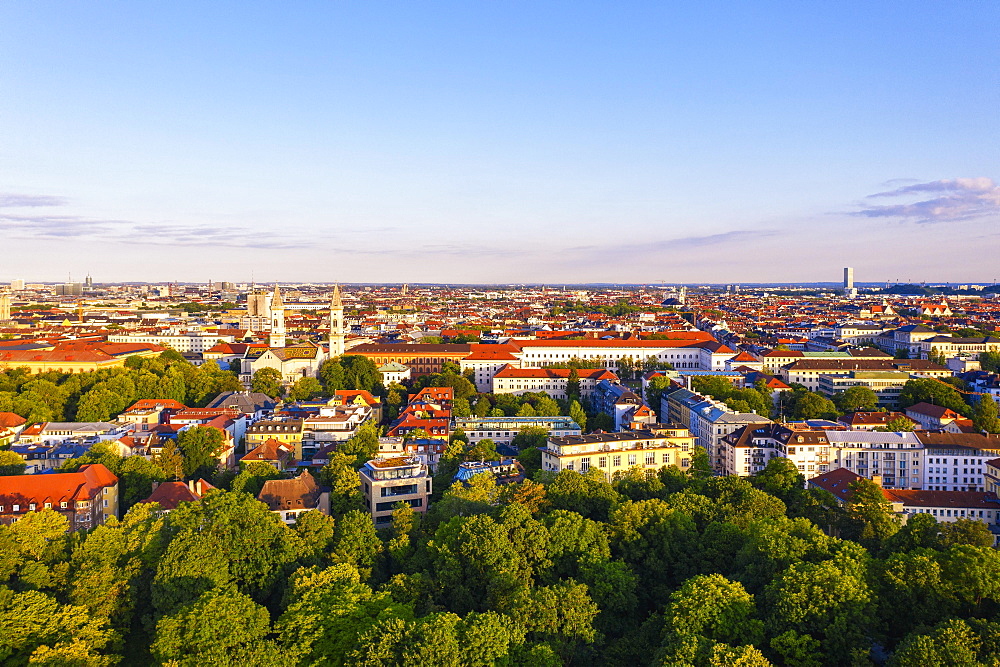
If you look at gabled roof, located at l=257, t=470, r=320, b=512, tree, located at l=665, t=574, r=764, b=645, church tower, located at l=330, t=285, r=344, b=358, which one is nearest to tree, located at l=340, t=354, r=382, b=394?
church tower, located at l=330, t=285, r=344, b=358

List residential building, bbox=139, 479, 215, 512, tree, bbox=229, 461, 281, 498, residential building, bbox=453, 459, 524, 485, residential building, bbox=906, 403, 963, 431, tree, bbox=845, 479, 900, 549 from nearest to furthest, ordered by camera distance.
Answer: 1. tree, bbox=845, 479, 900, 549
2. residential building, bbox=139, 479, 215, 512
3. tree, bbox=229, 461, 281, 498
4. residential building, bbox=453, 459, 524, 485
5. residential building, bbox=906, 403, 963, 431

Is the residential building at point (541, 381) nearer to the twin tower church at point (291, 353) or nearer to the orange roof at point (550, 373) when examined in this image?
the orange roof at point (550, 373)

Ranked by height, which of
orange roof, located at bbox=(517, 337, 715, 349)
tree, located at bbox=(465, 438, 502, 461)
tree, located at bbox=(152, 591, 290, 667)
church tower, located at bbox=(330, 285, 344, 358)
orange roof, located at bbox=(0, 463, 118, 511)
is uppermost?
church tower, located at bbox=(330, 285, 344, 358)

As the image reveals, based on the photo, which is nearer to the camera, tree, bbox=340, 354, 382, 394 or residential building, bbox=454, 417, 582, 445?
residential building, bbox=454, 417, 582, 445

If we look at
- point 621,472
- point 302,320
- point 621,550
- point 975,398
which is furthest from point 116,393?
point 302,320

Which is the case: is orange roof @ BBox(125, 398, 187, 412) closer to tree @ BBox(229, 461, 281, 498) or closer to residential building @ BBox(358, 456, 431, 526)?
tree @ BBox(229, 461, 281, 498)

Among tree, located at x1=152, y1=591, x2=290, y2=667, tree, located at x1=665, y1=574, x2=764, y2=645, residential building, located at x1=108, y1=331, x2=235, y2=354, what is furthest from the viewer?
residential building, located at x1=108, y1=331, x2=235, y2=354
